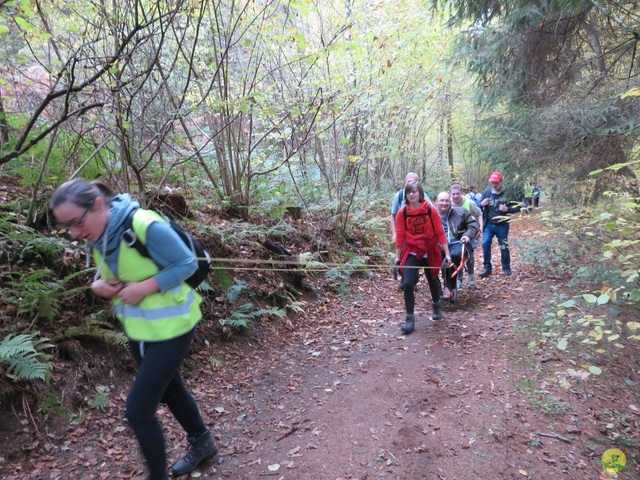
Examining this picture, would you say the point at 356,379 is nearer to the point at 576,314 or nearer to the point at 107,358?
the point at 107,358

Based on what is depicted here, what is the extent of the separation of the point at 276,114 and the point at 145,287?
17.1ft

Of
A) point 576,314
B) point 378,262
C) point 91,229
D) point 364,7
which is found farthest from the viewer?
point 364,7

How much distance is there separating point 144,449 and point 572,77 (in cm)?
877

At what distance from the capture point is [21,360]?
125 inches

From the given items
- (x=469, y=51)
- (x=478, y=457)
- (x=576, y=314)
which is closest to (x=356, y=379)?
(x=478, y=457)

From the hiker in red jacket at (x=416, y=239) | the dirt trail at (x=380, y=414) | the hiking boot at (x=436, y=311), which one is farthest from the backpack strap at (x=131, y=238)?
the hiking boot at (x=436, y=311)

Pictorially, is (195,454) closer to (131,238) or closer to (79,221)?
(131,238)

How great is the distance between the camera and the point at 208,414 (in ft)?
13.2

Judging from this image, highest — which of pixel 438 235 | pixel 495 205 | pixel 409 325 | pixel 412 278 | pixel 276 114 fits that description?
pixel 276 114

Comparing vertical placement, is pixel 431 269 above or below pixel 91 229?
below

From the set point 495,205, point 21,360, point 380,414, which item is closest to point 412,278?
point 380,414

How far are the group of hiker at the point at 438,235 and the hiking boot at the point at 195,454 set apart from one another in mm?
3539

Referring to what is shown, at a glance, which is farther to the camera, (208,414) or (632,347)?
(632,347)

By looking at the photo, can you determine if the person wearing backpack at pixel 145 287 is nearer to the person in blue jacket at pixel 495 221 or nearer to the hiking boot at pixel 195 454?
the hiking boot at pixel 195 454
